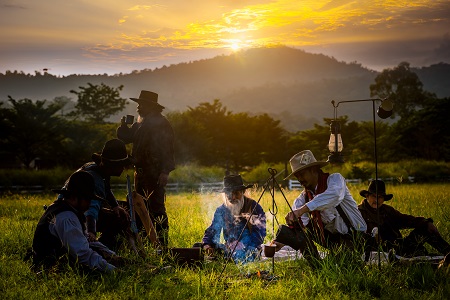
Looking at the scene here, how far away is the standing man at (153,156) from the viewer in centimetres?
784

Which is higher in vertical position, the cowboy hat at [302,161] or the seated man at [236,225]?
the cowboy hat at [302,161]

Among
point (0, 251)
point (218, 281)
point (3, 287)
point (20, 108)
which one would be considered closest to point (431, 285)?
point (218, 281)

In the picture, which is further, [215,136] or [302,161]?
[215,136]

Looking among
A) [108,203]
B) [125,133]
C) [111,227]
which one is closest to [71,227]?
[108,203]

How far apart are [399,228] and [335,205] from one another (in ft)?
5.68

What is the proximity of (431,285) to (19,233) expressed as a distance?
5.88 meters

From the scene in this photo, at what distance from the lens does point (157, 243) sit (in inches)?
272

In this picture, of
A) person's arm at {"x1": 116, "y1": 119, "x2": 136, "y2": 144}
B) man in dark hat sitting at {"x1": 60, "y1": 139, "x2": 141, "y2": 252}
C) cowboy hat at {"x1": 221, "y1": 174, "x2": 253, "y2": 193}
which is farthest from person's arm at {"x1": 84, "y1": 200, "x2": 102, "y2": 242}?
person's arm at {"x1": 116, "y1": 119, "x2": 136, "y2": 144}

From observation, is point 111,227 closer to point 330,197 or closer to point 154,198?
point 154,198

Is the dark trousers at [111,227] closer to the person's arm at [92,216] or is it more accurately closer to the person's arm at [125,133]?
the person's arm at [92,216]

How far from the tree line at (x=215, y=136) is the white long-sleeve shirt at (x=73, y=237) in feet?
93.8

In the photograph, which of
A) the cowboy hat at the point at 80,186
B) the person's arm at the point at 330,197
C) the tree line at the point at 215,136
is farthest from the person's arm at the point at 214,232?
the tree line at the point at 215,136

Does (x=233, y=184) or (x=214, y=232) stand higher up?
(x=233, y=184)

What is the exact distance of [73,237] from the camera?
16.7ft
